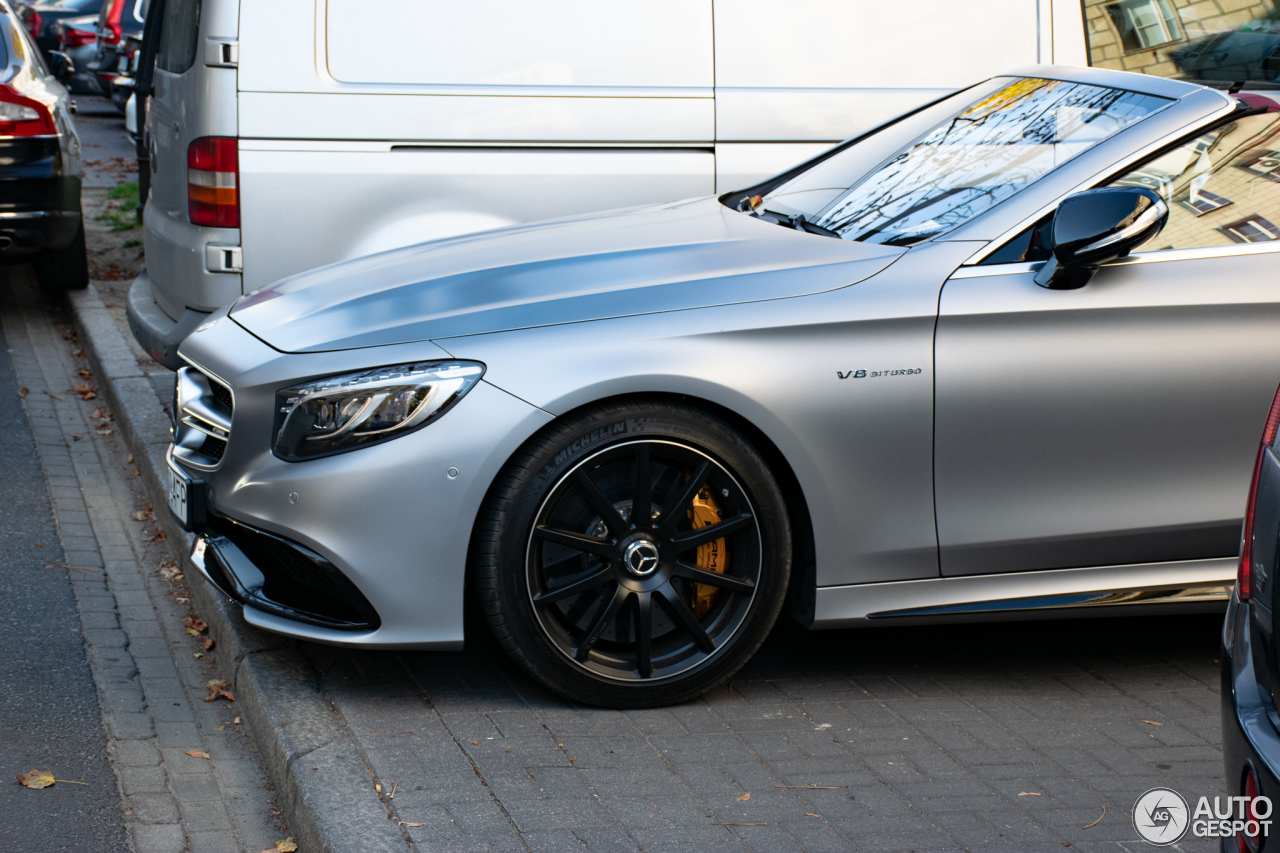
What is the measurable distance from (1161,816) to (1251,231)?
146 centimetres

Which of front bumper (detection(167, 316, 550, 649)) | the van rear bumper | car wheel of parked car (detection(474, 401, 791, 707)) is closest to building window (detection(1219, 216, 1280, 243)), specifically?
car wheel of parked car (detection(474, 401, 791, 707))

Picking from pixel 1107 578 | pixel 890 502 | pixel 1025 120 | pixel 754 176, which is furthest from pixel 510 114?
pixel 1107 578

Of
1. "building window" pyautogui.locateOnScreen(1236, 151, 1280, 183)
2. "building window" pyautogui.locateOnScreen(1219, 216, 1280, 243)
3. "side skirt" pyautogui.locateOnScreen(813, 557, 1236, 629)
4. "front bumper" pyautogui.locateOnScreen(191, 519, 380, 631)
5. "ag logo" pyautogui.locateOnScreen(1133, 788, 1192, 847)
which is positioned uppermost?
"building window" pyautogui.locateOnScreen(1236, 151, 1280, 183)

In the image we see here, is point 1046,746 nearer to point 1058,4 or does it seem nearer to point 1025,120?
point 1025,120

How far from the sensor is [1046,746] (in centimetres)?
333

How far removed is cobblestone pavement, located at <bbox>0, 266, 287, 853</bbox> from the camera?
3.14m

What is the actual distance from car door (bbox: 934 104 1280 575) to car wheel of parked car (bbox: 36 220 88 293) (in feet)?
21.8

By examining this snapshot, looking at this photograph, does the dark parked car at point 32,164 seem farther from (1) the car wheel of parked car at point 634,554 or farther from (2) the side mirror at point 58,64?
(1) the car wheel of parked car at point 634,554

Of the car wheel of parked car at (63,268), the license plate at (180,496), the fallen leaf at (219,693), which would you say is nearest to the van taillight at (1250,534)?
the license plate at (180,496)

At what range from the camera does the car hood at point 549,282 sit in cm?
329

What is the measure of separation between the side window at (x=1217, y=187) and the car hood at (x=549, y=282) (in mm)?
692

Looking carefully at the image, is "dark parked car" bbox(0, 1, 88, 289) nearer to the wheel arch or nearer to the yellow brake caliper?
the wheel arch

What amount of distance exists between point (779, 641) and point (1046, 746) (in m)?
0.87

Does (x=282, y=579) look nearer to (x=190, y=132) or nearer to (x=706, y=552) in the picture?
(x=706, y=552)
